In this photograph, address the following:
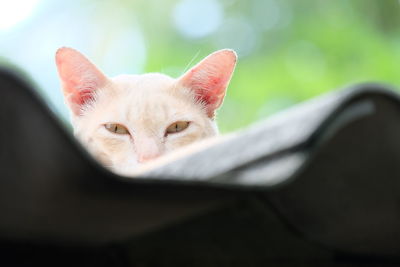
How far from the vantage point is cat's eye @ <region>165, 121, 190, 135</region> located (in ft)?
2.74

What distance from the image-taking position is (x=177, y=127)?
2.77 ft

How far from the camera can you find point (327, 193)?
1.11 feet

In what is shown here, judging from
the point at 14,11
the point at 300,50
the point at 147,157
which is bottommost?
the point at 147,157

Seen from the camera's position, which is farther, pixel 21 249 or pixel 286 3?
pixel 286 3

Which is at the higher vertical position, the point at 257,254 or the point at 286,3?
the point at 286,3

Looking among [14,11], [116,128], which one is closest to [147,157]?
[116,128]

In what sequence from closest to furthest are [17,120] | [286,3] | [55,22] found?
[17,120] < [55,22] < [286,3]

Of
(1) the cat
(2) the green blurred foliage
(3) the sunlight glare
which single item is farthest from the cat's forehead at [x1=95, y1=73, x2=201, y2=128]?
(3) the sunlight glare

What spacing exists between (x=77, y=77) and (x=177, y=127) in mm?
151

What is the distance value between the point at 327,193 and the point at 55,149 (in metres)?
0.15

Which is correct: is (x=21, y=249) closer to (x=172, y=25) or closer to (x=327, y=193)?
(x=327, y=193)

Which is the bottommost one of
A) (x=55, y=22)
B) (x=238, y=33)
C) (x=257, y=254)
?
(x=257, y=254)

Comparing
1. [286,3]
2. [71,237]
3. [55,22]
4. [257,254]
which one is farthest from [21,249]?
[286,3]

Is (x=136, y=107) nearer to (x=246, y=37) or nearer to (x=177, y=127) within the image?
(x=177, y=127)
